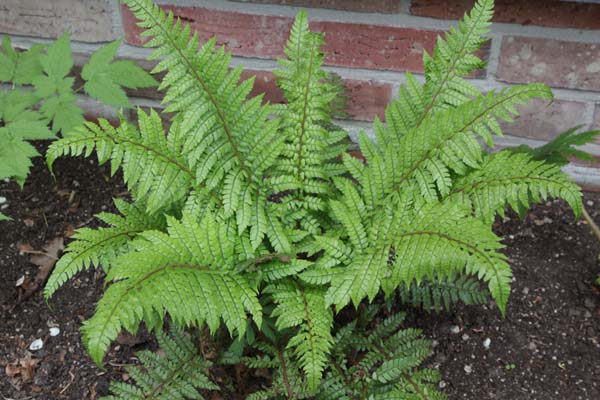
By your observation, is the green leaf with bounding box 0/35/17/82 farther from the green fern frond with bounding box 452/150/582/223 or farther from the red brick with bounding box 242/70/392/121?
the green fern frond with bounding box 452/150/582/223

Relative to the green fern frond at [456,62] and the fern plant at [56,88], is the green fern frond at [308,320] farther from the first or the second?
the fern plant at [56,88]

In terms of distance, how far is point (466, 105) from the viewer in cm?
164

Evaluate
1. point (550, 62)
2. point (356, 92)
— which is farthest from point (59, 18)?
point (550, 62)

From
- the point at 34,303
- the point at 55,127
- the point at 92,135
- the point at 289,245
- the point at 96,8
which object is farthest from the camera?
the point at 96,8

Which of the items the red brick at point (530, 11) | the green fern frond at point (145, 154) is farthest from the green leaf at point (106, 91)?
the red brick at point (530, 11)

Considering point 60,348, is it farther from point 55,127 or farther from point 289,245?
point 289,245

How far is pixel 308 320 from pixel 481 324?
753 millimetres

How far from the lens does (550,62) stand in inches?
85.9

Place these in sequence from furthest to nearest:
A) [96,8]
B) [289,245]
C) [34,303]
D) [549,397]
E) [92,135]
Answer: [96,8] < [34,303] < [549,397] < [289,245] < [92,135]

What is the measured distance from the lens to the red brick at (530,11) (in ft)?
6.73

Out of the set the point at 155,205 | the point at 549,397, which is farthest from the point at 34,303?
the point at 549,397

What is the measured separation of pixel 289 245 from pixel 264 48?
36.2 inches

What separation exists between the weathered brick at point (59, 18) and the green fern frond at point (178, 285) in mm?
1197

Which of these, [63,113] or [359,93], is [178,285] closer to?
[63,113]
